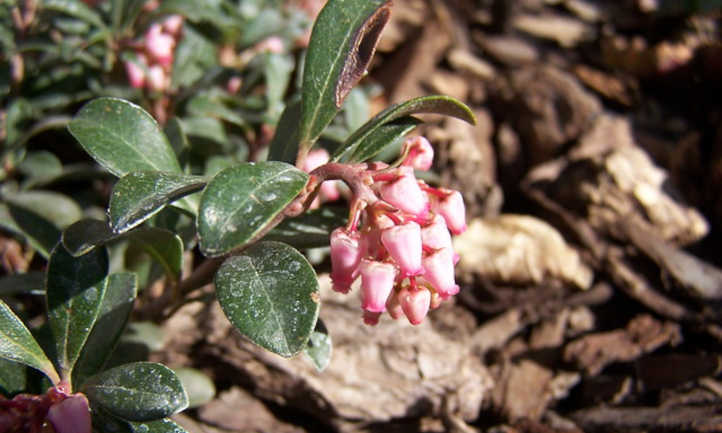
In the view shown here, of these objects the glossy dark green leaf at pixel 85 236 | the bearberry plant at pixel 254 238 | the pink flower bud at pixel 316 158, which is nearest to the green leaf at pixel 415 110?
the bearberry plant at pixel 254 238

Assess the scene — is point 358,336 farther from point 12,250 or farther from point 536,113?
point 536,113

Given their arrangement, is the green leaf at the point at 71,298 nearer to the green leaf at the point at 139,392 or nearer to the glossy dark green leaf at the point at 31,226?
the green leaf at the point at 139,392

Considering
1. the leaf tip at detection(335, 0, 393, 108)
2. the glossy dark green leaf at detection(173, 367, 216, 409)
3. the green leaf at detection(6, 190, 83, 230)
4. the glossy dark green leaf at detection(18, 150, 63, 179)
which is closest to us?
the leaf tip at detection(335, 0, 393, 108)

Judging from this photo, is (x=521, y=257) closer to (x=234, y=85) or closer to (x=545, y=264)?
(x=545, y=264)

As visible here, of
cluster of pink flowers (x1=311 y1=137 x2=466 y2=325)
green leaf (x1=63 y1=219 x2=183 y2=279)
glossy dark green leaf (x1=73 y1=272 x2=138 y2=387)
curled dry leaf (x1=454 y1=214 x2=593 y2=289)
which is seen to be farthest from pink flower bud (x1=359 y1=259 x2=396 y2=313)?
curled dry leaf (x1=454 y1=214 x2=593 y2=289)

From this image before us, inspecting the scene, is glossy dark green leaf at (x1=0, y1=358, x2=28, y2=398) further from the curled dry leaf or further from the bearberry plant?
the curled dry leaf

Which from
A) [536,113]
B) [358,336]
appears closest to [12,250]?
[358,336]
